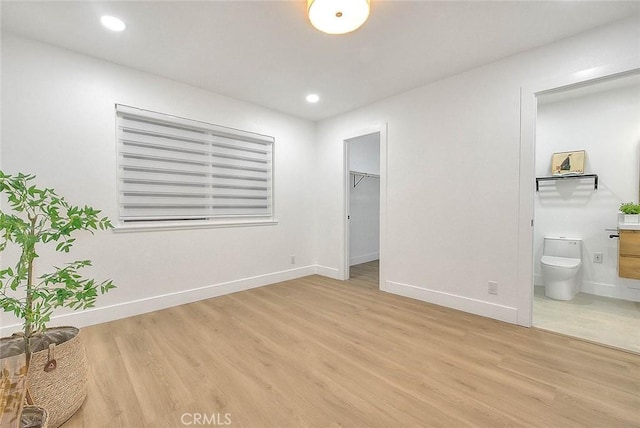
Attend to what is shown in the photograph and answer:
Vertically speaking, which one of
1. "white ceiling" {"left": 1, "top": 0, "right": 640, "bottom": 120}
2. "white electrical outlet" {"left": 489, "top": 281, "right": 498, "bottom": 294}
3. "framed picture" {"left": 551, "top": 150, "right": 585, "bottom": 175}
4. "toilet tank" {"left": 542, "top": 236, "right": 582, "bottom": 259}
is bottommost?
"white electrical outlet" {"left": 489, "top": 281, "right": 498, "bottom": 294}

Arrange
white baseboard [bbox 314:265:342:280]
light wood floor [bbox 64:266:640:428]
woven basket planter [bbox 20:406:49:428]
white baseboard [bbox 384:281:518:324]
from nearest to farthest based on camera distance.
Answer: woven basket planter [bbox 20:406:49:428], light wood floor [bbox 64:266:640:428], white baseboard [bbox 384:281:518:324], white baseboard [bbox 314:265:342:280]

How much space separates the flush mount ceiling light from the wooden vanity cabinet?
3.57 metres

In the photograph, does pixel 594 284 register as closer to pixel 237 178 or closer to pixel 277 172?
pixel 277 172

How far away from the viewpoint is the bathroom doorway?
9.96 ft

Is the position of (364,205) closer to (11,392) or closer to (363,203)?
(363,203)

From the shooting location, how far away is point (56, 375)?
1.37 m

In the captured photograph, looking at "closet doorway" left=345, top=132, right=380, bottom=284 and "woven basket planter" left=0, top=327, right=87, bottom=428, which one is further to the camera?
"closet doorway" left=345, top=132, right=380, bottom=284

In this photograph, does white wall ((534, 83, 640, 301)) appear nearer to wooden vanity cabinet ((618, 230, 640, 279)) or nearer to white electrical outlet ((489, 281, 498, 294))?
wooden vanity cabinet ((618, 230, 640, 279))

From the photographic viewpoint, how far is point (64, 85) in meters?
2.43

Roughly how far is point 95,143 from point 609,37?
455 centimetres

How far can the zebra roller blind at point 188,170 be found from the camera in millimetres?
2789

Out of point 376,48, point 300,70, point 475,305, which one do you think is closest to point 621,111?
point 475,305

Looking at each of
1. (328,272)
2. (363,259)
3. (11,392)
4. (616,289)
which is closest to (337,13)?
(11,392)

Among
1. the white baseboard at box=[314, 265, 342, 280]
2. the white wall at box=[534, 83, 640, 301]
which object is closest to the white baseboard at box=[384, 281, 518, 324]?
the white baseboard at box=[314, 265, 342, 280]
